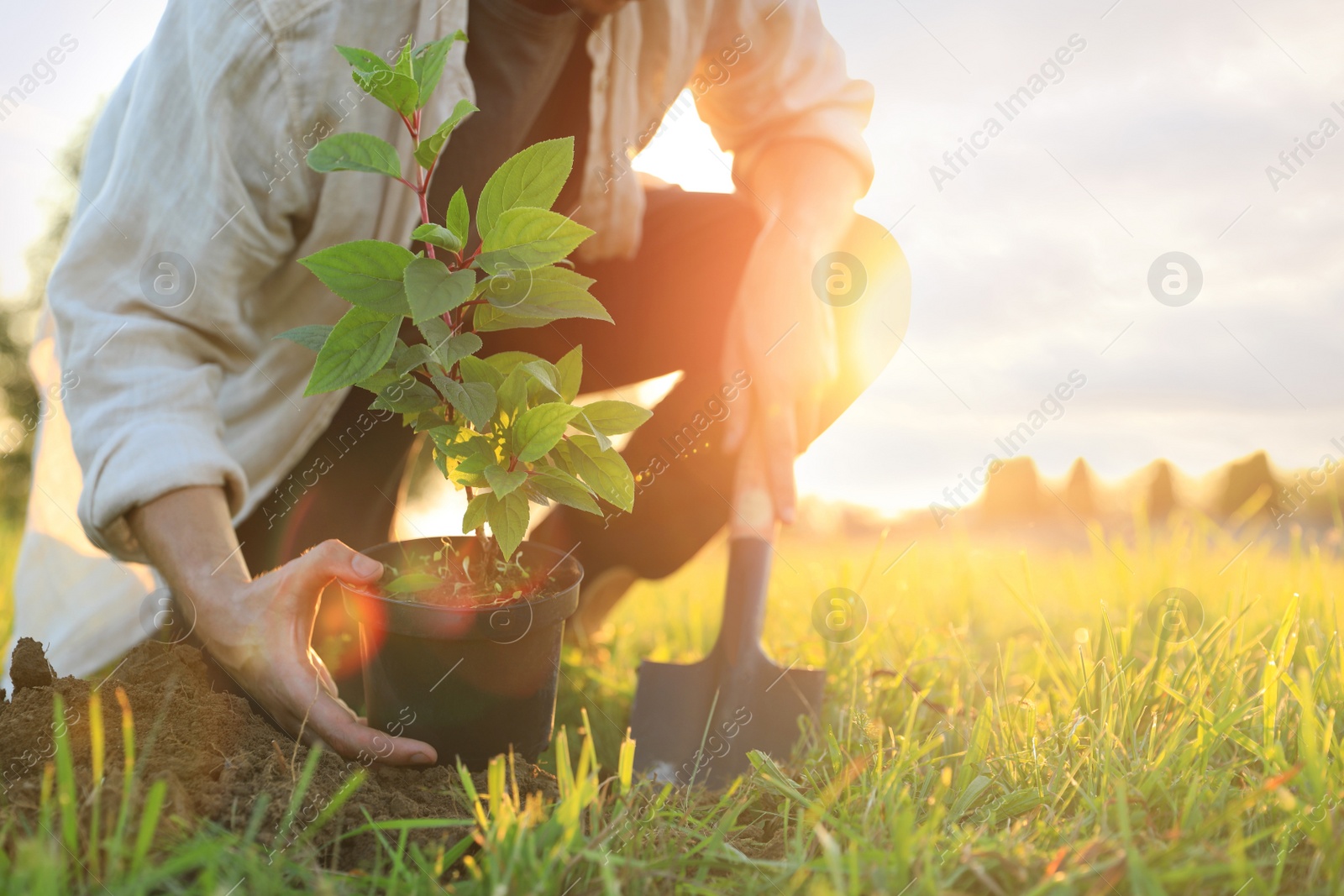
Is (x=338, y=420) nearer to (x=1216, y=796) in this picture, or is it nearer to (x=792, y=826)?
(x=792, y=826)

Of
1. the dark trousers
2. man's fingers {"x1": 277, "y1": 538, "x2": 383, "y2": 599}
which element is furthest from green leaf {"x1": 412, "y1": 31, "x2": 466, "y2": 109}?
the dark trousers

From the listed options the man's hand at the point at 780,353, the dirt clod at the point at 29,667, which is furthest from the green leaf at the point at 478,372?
the man's hand at the point at 780,353

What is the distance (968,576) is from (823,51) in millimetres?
1874

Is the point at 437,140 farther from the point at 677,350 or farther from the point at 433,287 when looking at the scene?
the point at 677,350

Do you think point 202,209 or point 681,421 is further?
point 681,421

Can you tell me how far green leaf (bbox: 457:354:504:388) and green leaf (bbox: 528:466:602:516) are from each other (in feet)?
0.44

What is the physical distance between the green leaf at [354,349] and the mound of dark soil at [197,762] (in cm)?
44

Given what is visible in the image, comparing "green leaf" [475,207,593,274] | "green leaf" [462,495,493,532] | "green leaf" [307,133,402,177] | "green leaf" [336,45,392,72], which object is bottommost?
"green leaf" [462,495,493,532]

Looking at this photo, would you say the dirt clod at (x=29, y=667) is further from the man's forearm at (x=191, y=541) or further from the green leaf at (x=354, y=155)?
the green leaf at (x=354, y=155)

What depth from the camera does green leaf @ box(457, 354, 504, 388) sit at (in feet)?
3.39

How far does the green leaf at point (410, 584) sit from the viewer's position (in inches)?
44.3

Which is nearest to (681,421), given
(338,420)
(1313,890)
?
(338,420)

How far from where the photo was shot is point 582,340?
6.85 feet

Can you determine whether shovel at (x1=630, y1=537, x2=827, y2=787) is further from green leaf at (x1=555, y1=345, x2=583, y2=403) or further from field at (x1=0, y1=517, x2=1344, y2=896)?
green leaf at (x1=555, y1=345, x2=583, y2=403)
